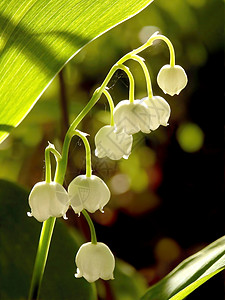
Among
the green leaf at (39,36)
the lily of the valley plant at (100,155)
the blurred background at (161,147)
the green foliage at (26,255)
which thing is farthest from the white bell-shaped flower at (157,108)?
the blurred background at (161,147)

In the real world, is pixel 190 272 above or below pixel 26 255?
below

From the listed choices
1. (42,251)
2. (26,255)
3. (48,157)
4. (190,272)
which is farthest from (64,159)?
(26,255)

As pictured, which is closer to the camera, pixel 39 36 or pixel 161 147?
pixel 39 36

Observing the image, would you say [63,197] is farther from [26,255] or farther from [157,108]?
[26,255]

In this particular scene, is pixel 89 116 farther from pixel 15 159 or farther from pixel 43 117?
pixel 15 159

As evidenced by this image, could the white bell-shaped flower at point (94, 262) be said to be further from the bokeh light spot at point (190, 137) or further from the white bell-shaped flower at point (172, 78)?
the bokeh light spot at point (190, 137)

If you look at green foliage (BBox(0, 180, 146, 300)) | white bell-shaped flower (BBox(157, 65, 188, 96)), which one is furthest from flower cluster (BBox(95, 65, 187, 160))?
green foliage (BBox(0, 180, 146, 300))

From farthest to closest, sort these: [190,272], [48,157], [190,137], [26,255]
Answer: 1. [190,137]
2. [26,255]
3. [190,272]
4. [48,157]
